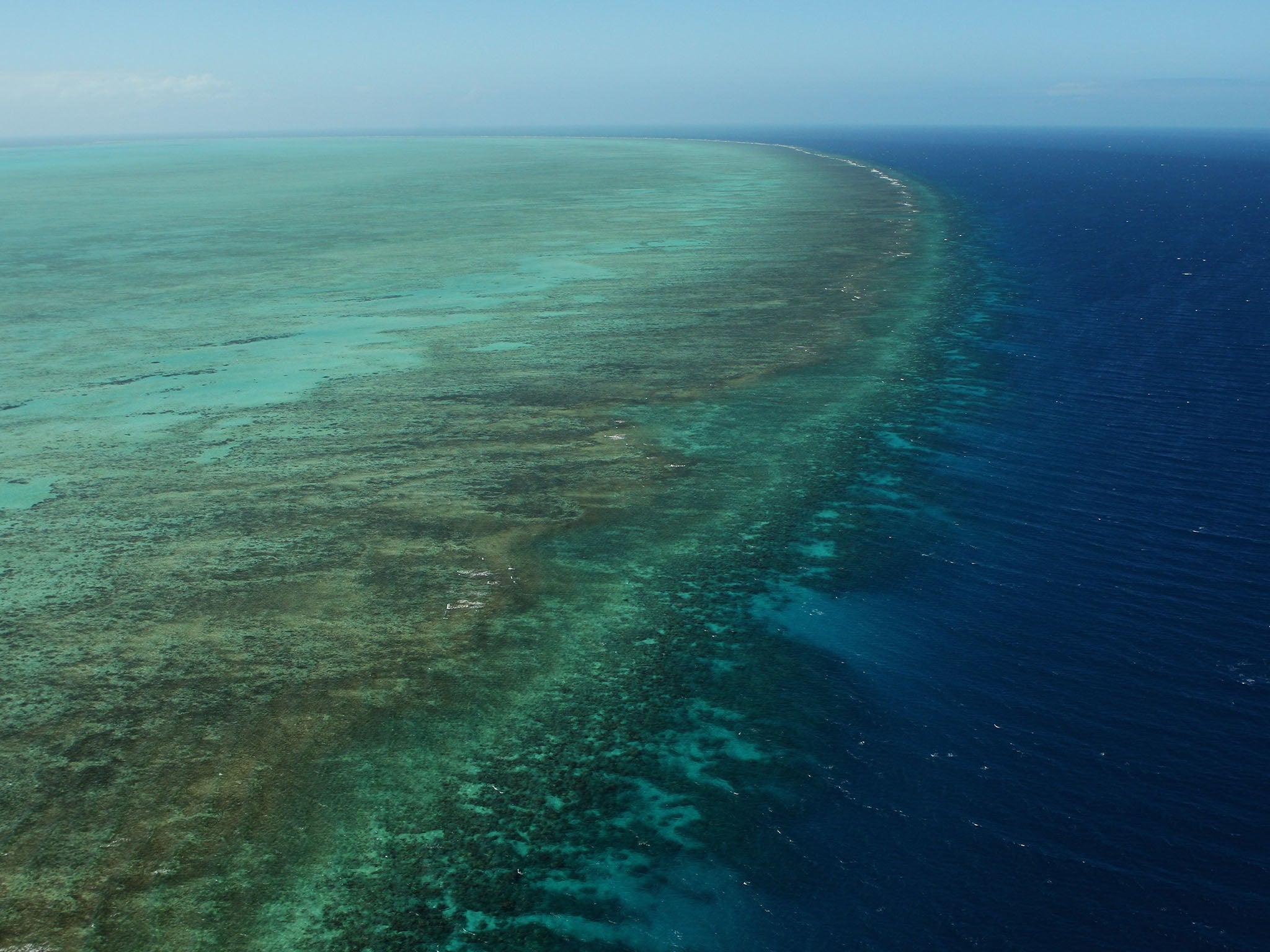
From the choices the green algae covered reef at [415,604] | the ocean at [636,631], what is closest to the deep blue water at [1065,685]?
the ocean at [636,631]

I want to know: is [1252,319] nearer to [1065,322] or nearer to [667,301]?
[1065,322]

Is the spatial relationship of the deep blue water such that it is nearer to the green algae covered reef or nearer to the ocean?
the ocean

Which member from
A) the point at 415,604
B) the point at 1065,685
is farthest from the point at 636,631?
the point at 1065,685

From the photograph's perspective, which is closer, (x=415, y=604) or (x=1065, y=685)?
(x=1065, y=685)

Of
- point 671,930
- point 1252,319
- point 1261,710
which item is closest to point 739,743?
point 671,930

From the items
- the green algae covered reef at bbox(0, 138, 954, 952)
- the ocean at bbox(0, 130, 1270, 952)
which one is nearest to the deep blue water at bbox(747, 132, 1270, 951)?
the ocean at bbox(0, 130, 1270, 952)

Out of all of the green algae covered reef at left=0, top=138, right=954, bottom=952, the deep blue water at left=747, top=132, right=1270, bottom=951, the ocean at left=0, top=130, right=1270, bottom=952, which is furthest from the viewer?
the green algae covered reef at left=0, top=138, right=954, bottom=952

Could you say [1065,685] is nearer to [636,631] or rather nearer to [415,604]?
[636,631]

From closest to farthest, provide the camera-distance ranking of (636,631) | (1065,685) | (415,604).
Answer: (1065,685) < (636,631) < (415,604)
